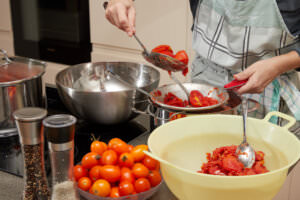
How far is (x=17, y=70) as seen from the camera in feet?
3.57

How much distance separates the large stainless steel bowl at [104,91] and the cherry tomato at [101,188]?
34cm

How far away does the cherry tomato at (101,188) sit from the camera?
0.72 metres

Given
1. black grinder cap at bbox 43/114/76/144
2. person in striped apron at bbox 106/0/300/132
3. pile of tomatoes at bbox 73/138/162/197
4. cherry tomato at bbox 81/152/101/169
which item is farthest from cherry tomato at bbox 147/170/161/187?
person in striped apron at bbox 106/0/300/132

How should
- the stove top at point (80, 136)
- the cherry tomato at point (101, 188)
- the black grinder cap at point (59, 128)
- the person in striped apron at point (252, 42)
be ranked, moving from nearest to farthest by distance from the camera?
the black grinder cap at point (59, 128) → the cherry tomato at point (101, 188) → the stove top at point (80, 136) → the person in striped apron at point (252, 42)

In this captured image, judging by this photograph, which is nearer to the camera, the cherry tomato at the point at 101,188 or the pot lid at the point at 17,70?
the cherry tomato at the point at 101,188

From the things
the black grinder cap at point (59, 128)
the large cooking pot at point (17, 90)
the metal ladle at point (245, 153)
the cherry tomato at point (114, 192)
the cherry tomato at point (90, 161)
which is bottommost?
the cherry tomato at point (114, 192)

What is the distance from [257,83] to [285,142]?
0.33m

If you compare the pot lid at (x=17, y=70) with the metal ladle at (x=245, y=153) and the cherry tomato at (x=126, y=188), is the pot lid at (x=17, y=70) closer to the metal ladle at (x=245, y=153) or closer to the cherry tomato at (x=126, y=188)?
the cherry tomato at (x=126, y=188)

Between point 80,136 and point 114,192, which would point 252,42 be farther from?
point 114,192

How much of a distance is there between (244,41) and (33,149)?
0.82 metres

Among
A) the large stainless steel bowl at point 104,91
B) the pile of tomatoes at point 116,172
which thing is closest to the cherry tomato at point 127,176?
the pile of tomatoes at point 116,172

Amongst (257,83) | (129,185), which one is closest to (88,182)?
(129,185)

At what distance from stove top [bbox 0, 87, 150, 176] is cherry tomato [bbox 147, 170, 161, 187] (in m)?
0.25

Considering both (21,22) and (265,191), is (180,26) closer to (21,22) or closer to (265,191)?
(21,22)
